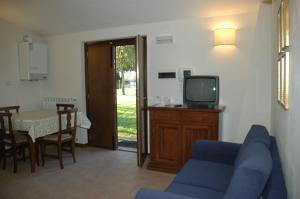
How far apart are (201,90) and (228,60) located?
0.62 metres

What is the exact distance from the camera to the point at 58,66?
197 inches

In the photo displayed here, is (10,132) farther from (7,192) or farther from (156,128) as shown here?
(156,128)

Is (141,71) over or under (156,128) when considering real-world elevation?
over

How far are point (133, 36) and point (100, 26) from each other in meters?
0.63

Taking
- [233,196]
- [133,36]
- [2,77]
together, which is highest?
[133,36]

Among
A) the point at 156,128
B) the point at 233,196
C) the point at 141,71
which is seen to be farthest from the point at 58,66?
the point at 233,196

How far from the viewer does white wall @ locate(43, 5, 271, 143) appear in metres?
3.31

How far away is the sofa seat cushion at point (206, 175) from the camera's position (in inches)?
84.1

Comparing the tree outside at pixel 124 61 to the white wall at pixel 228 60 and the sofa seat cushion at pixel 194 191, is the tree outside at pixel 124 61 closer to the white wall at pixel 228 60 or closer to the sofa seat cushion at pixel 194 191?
the white wall at pixel 228 60

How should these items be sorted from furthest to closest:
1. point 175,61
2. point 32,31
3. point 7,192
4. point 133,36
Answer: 1. point 32,31
2. point 133,36
3. point 175,61
4. point 7,192

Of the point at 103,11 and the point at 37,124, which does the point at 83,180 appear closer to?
the point at 37,124

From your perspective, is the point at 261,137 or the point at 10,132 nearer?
the point at 261,137

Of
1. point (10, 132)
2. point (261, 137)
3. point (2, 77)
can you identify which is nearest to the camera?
point (261, 137)

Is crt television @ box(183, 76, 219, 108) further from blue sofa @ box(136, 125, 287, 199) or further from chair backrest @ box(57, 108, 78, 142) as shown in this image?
chair backrest @ box(57, 108, 78, 142)
